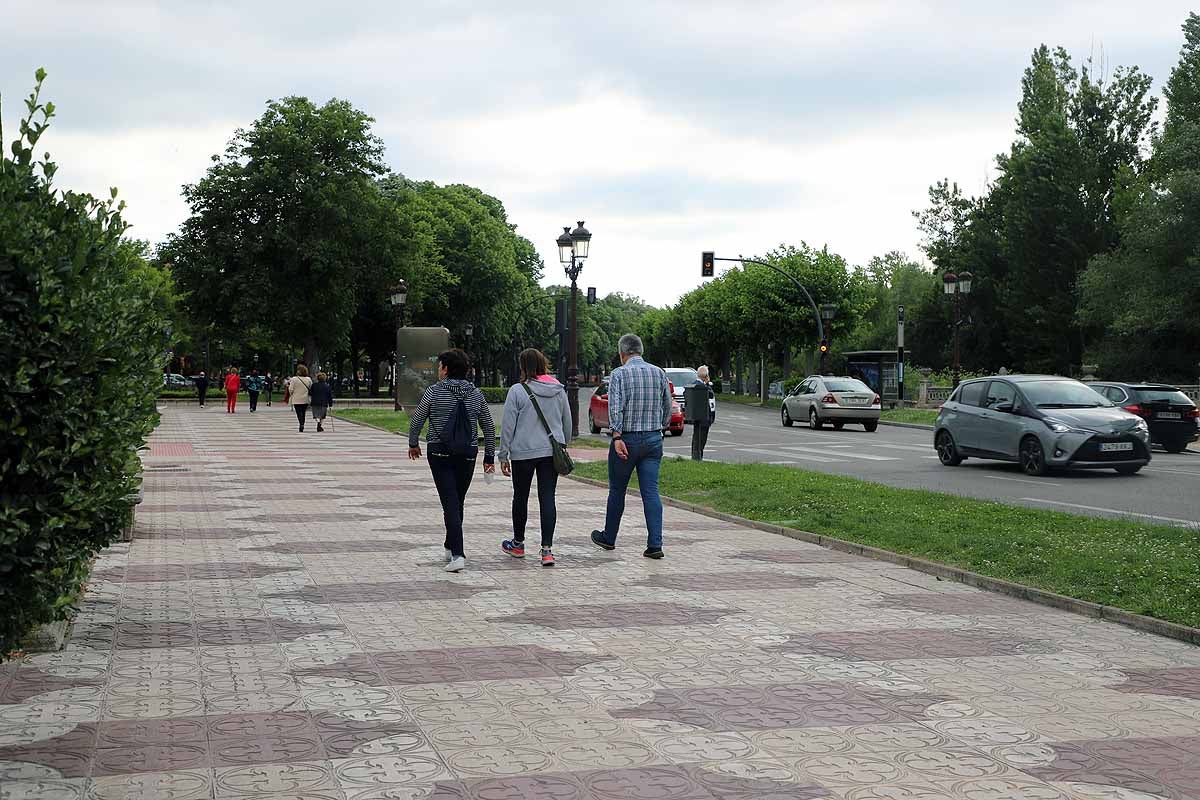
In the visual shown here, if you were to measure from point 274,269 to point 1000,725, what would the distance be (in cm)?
5390

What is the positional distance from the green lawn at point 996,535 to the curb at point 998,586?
107 millimetres

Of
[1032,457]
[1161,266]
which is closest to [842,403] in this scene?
[1032,457]

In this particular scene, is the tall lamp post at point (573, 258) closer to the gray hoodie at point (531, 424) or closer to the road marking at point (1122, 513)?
the road marking at point (1122, 513)

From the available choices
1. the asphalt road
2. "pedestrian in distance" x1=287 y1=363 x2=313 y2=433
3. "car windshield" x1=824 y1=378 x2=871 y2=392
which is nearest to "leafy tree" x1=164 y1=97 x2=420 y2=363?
"pedestrian in distance" x1=287 y1=363 x2=313 y2=433

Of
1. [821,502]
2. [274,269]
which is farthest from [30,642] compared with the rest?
[274,269]

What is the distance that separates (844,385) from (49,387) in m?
33.0

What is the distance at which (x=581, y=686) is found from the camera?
5844 mm

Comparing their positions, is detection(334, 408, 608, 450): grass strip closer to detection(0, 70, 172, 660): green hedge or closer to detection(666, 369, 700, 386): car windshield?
detection(666, 369, 700, 386): car windshield

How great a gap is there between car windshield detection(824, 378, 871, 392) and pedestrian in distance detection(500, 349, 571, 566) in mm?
26613

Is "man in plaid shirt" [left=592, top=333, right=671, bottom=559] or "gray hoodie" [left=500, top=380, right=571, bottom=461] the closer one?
"gray hoodie" [left=500, top=380, right=571, bottom=461]

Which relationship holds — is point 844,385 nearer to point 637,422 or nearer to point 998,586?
point 637,422

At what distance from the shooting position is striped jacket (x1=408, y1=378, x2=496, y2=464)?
9.75 meters

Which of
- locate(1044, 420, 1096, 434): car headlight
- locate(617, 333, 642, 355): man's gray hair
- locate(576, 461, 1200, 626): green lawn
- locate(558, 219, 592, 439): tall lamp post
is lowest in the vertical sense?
locate(576, 461, 1200, 626): green lawn

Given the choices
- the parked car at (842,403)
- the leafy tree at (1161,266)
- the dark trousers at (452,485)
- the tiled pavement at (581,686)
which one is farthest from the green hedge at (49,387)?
the leafy tree at (1161,266)
